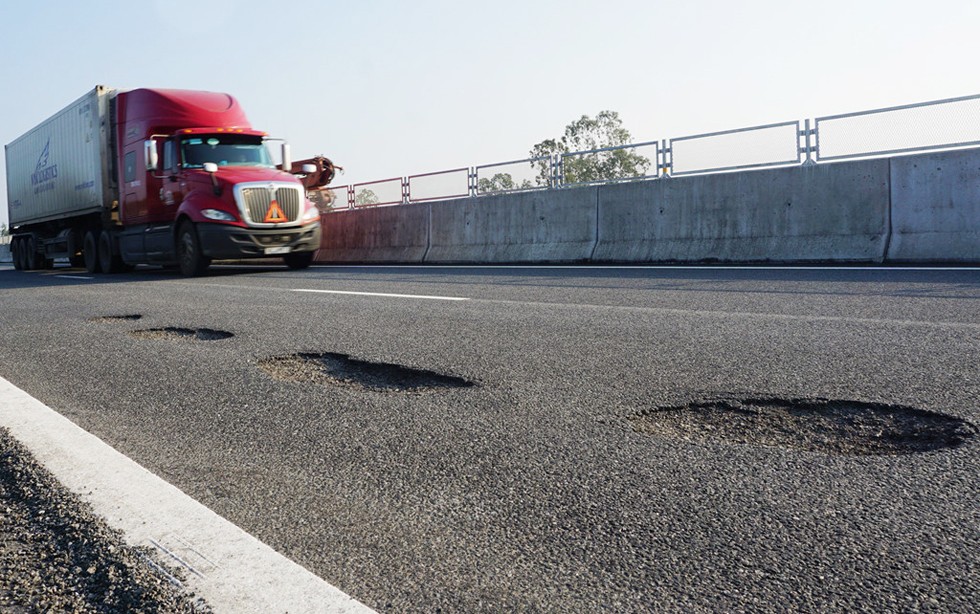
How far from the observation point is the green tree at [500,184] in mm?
17750

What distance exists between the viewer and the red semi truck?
14883 mm

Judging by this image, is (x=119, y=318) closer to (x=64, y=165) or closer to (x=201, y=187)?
(x=201, y=187)

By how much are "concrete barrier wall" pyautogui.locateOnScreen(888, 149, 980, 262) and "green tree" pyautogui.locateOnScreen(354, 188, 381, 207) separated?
13.4 m

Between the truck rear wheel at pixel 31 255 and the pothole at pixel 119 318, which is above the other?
the truck rear wheel at pixel 31 255

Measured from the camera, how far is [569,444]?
10.5ft

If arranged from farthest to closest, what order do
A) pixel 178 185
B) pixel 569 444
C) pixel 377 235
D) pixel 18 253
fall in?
pixel 18 253, pixel 377 235, pixel 178 185, pixel 569 444

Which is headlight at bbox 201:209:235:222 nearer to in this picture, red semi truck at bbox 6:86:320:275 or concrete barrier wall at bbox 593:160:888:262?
red semi truck at bbox 6:86:320:275

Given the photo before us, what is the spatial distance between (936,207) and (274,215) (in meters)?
10.8

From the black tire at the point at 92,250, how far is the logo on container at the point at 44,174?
2.21 metres

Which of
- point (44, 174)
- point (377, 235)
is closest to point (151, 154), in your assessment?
point (377, 235)

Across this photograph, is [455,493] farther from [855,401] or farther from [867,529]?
[855,401]

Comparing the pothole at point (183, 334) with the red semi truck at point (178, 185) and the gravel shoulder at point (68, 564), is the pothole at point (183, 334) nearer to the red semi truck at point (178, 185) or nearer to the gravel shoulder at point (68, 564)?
the gravel shoulder at point (68, 564)

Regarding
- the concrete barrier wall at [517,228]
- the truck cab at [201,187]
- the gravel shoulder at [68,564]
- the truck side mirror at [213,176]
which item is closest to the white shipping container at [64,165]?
the truck cab at [201,187]

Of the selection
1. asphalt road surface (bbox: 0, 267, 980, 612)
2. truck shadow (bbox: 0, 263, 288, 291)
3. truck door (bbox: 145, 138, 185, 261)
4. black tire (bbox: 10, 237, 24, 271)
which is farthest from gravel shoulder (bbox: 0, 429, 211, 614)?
black tire (bbox: 10, 237, 24, 271)
